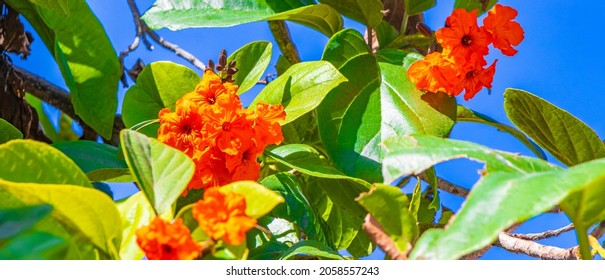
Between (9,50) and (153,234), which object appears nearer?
(153,234)

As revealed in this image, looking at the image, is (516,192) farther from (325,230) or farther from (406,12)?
(406,12)

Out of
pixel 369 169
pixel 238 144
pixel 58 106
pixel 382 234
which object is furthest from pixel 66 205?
pixel 58 106

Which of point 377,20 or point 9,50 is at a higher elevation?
point 377,20

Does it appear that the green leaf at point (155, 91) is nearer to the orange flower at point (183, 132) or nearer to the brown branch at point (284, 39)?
the orange flower at point (183, 132)

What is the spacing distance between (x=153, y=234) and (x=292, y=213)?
1.40 feet

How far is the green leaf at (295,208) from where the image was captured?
82 centimetres

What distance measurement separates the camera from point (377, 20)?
104cm

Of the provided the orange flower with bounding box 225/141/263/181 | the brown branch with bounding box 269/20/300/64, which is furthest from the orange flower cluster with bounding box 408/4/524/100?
the brown branch with bounding box 269/20/300/64

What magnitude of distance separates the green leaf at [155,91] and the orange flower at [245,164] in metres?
0.18

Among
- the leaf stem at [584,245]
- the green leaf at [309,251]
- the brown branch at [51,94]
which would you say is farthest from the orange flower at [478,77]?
the brown branch at [51,94]

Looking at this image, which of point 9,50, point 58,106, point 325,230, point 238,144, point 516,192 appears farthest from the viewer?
point 58,106

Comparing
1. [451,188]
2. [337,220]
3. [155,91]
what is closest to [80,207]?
[155,91]

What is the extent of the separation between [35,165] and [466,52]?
543 millimetres

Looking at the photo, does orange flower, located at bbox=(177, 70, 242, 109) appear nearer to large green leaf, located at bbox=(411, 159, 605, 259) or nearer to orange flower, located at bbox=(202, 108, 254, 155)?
orange flower, located at bbox=(202, 108, 254, 155)
